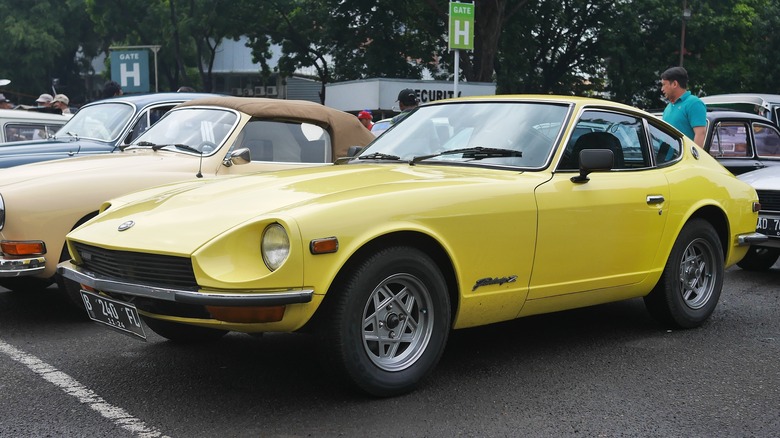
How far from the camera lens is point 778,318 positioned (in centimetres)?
644

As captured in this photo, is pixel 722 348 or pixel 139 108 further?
→ pixel 139 108

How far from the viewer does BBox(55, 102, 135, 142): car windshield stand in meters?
8.66

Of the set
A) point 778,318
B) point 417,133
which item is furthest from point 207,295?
point 778,318

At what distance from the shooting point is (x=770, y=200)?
8.03 meters

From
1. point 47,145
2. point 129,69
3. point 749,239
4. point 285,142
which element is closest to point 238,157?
point 285,142

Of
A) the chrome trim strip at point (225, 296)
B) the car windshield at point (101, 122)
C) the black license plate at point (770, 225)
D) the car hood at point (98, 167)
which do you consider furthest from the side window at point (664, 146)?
the car windshield at point (101, 122)

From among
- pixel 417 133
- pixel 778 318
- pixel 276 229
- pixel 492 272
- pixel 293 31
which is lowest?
pixel 778 318

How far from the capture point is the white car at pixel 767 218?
7.91 meters

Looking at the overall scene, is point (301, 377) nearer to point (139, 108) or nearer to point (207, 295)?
Result: point (207, 295)

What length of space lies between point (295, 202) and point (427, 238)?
0.66 meters

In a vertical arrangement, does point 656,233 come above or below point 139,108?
below

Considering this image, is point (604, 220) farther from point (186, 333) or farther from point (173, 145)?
point (173, 145)

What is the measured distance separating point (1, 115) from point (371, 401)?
739cm

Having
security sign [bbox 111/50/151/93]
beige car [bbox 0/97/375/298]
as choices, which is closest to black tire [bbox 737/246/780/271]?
beige car [bbox 0/97/375/298]
